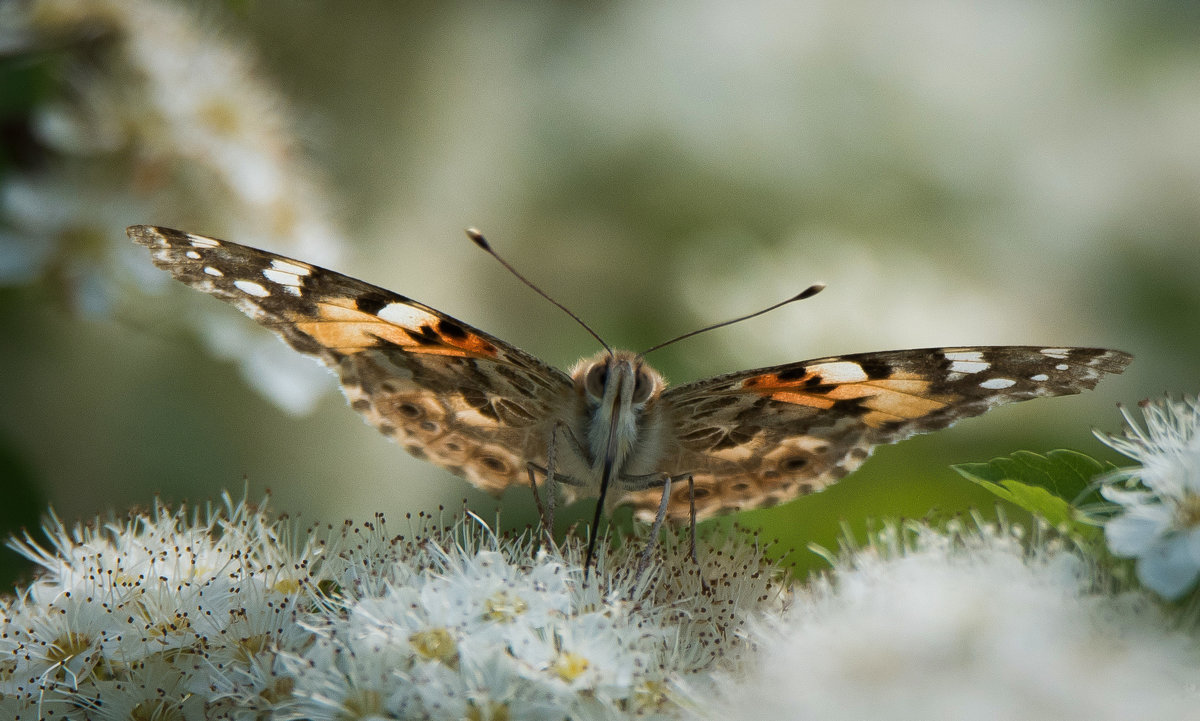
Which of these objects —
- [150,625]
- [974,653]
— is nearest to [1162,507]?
[974,653]

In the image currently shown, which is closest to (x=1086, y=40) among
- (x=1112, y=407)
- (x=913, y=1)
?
(x=913, y=1)

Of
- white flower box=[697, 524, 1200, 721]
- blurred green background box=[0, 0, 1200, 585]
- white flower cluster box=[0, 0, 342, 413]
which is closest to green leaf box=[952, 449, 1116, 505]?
white flower box=[697, 524, 1200, 721]

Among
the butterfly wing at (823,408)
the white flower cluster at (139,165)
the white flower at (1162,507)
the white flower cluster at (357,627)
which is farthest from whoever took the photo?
the white flower cluster at (139,165)

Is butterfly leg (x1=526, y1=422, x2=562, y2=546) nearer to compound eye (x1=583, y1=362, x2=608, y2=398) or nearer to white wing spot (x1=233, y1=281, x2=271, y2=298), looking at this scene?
compound eye (x1=583, y1=362, x2=608, y2=398)

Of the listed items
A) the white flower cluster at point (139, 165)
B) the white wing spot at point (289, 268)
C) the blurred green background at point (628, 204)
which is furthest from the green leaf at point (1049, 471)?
the white flower cluster at point (139, 165)

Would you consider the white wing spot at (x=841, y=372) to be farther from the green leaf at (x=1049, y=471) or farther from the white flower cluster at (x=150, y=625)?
the white flower cluster at (x=150, y=625)
